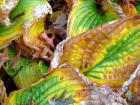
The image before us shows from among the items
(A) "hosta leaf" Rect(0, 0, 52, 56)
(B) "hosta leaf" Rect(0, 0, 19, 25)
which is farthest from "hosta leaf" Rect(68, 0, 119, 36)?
(B) "hosta leaf" Rect(0, 0, 19, 25)

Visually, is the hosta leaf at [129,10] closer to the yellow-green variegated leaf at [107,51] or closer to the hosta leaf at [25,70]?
the yellow-green variegated leaf at [107,51]

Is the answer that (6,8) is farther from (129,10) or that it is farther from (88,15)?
(129,10)

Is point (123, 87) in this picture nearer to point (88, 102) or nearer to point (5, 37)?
point (88, 102)

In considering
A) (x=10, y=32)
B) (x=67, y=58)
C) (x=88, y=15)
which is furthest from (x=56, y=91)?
(x=88, y=15)

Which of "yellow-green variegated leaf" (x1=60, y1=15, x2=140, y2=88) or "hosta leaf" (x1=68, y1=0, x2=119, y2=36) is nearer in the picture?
"yellow-green variegated leaf" (x1=60, y1=15, x2=140, y2=88)

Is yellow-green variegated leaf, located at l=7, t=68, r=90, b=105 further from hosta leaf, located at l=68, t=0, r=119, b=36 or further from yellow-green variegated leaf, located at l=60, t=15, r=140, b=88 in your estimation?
hosta leaf, located at l=68, t=0, r=119, b=36

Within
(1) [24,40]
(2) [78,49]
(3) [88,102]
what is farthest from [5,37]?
(3) [88,102]
